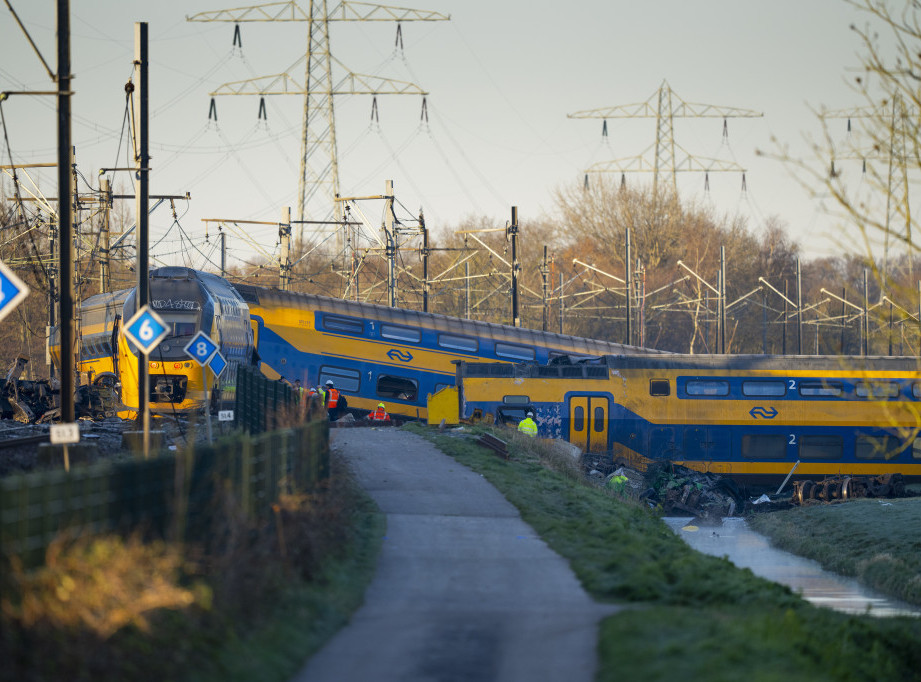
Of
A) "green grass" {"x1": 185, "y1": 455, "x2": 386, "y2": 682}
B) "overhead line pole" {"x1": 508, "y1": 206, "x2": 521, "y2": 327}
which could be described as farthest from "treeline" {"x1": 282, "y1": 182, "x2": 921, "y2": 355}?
"green grass" {"x1": 185, "y1": 455, "x2": 386, "y2": 682}

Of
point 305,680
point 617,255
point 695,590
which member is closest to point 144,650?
point 305,680

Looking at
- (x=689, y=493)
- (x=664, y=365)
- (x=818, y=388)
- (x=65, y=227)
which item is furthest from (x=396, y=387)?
(x=65, y=227)

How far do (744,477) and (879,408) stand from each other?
5.10 m

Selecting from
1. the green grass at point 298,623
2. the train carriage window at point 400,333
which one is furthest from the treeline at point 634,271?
the green grass at point 298,623

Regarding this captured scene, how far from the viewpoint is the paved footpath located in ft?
30.3

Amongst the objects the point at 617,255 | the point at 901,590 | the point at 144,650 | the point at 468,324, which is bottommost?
the point at 901,590

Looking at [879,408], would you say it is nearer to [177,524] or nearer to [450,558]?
[450,558]

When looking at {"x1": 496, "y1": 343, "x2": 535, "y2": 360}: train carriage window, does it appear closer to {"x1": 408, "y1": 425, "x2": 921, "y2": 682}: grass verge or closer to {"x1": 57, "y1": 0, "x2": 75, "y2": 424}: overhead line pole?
{"x1": 408, "y1": 425, "x2": 921, "y2": 682}: grass verge

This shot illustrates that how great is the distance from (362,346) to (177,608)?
99.8 feet

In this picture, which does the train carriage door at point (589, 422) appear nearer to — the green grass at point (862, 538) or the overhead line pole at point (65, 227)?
the green grass at point (862, 538)

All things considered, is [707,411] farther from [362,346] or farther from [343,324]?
[343,324]

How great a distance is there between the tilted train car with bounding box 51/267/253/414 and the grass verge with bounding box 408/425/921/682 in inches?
654

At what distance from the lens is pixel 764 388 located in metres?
37.0

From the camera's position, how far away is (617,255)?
93.9m
